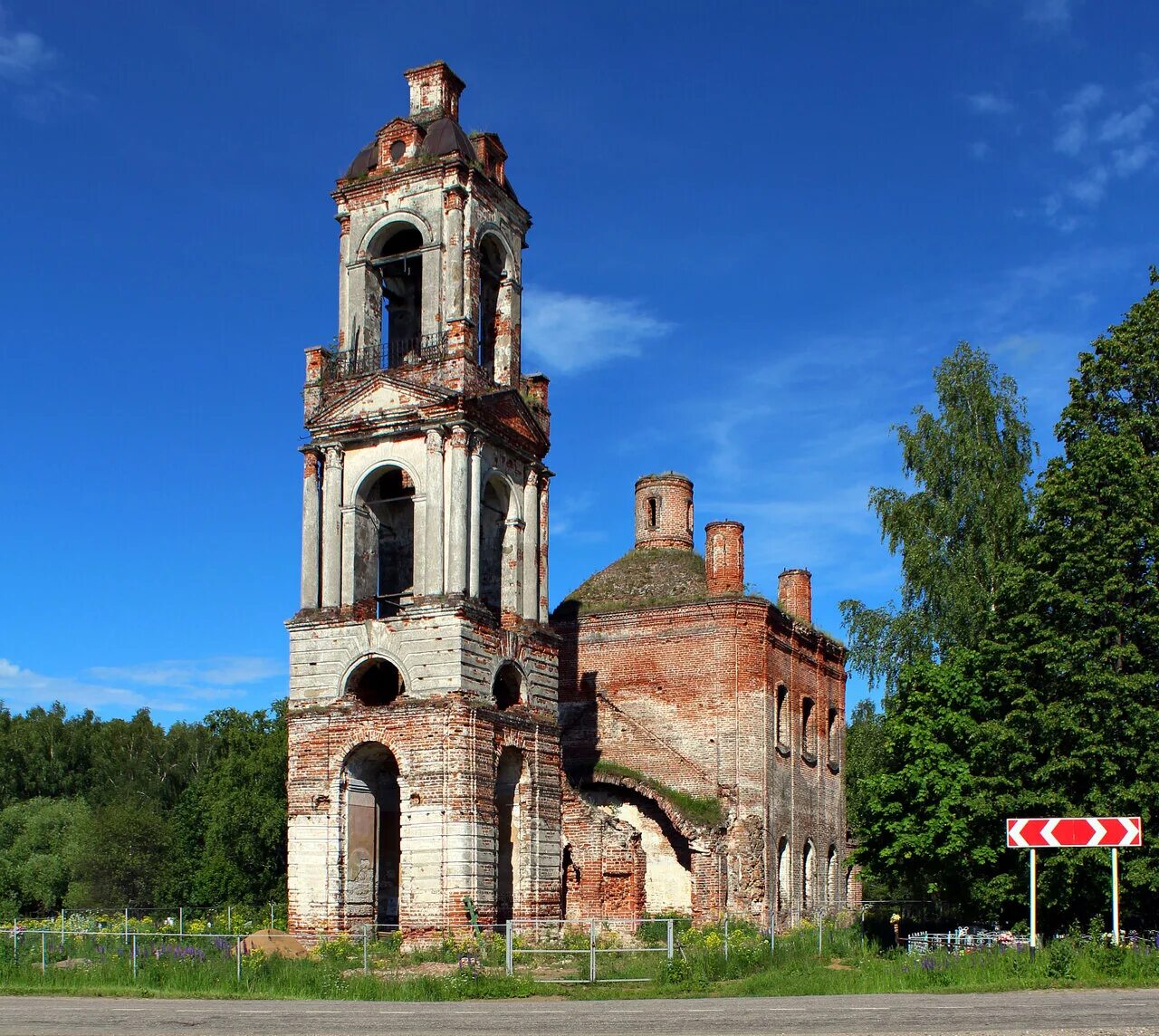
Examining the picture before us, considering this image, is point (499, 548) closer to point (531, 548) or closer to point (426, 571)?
point (531, 548)

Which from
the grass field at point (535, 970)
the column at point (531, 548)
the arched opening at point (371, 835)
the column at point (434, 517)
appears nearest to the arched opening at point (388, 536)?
the column at point (434, 517)

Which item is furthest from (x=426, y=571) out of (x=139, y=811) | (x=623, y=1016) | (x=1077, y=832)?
(x=139, y=811)

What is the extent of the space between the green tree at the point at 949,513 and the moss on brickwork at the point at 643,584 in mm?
5127

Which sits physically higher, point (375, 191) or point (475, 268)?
point (375, 191)

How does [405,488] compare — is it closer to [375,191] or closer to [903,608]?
[375,191]

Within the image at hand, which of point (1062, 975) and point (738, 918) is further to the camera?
point (738, 918)

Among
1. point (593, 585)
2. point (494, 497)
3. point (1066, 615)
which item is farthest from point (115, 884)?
point (1066, 615)

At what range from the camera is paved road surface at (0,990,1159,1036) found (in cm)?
1429

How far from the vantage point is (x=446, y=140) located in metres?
29.7

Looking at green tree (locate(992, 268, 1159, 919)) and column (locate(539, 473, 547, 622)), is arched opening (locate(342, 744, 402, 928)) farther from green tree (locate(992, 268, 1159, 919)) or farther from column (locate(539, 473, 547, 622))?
green tree (locate(992, 268, 1159, 919))

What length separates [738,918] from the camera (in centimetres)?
3112

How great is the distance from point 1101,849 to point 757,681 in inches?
443

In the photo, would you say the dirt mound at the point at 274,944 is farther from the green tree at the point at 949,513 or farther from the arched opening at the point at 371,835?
the green tree at the point at 949,513

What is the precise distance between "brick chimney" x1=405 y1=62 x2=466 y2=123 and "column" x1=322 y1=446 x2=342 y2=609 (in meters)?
7.91
